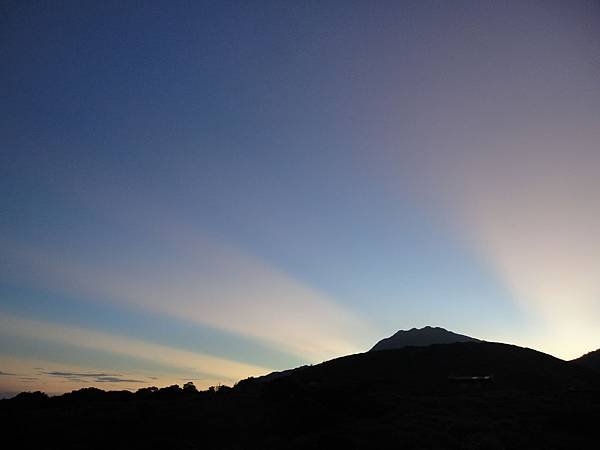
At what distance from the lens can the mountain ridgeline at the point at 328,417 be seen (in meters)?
22.6

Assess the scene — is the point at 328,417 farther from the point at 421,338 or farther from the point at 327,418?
the point at 421,338

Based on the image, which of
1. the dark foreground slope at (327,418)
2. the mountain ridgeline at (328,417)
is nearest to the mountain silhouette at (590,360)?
the mountain ridgeline at (328,417)

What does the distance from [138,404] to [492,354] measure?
51305 millimetres

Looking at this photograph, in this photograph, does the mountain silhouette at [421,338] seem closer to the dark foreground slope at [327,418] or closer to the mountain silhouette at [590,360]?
the mountain silhouette at [590,360]

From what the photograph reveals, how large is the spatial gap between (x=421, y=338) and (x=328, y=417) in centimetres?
9197

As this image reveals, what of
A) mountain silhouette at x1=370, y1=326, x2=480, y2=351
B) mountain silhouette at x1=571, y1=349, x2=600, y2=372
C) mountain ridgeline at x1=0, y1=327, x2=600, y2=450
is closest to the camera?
mountain ridgeline at x1=0, y1=327, x2=600, y2=450

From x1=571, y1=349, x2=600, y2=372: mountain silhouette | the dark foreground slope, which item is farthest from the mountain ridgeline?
x1=571, y1=349, x2=600, y2=372: mountain silhouette

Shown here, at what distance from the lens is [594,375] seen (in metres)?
55.7

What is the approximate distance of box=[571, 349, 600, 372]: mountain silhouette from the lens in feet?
248

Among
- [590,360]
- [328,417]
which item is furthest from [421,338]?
[328,417]

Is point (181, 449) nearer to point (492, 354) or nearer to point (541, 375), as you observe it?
point (541, 375)

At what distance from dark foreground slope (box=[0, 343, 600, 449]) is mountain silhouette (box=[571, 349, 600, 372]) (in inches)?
1447

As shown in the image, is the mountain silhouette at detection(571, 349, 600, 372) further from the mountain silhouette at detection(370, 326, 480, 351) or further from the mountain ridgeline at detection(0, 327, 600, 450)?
the mountain ridgeline at detection(0, 327, 600, 450)

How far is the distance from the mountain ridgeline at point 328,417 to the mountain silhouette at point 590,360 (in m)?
31.6
